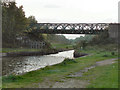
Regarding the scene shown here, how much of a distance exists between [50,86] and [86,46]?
2665 inches

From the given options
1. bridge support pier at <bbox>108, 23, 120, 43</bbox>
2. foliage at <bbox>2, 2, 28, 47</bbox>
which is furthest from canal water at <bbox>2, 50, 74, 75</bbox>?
bridge support pier at <bbox>108, 23, 120, 43</bbox>

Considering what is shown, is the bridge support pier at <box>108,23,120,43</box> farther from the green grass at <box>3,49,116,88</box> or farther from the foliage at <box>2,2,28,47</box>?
the green grass at <box>3,49,116,88</box>

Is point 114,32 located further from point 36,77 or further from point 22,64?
point 36,77

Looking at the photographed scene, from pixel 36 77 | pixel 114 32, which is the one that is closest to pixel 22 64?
pixel 36 77

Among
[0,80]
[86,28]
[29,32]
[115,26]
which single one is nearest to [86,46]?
[115,26]

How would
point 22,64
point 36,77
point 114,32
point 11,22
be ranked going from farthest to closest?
1. point 114,32
2. point 11,22
3. point 22,64
4. point 36,77

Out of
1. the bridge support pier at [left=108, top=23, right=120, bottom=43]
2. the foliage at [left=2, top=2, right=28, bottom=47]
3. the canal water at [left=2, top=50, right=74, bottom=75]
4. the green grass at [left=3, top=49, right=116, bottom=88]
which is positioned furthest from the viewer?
the foliage at [left=2, top=2, right=28, bottom=47]

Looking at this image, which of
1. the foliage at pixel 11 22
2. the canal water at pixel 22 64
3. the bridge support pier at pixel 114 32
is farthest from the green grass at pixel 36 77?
the foliage at pixel 11 22

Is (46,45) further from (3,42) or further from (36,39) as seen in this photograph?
(3,42)

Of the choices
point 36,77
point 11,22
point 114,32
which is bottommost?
point 36,77

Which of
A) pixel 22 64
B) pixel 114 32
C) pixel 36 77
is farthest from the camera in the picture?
pixel 114 32

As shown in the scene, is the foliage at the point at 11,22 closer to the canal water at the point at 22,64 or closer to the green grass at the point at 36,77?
the canal water at the point at 22,64

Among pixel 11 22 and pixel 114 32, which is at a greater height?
pixel 11 22

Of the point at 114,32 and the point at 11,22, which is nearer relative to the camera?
the point at 11,22
